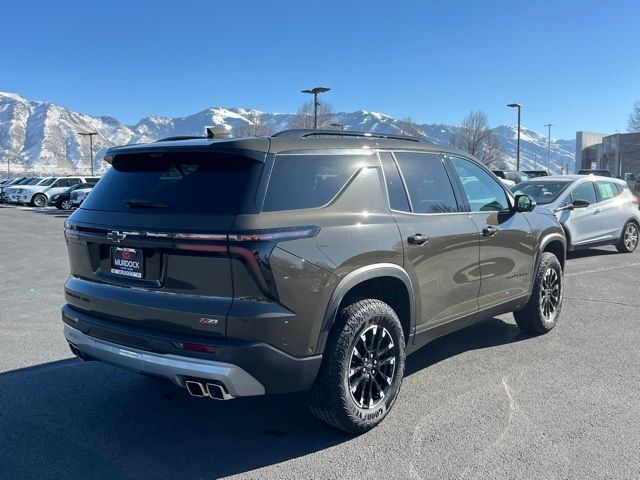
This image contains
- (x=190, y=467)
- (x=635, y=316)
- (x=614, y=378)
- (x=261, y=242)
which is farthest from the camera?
(x=635, y=316)

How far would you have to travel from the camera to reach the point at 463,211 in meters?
4.64

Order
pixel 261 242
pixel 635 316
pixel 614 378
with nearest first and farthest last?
pixel 261 242
pixel 614 378
pixel 635 316

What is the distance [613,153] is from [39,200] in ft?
160

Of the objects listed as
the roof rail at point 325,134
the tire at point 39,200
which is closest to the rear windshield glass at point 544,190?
the roof rail at point 325,134

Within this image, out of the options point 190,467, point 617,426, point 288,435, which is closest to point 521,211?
point 617,426

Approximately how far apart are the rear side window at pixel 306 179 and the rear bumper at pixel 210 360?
79cm

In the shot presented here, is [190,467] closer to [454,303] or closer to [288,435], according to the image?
[288,435]

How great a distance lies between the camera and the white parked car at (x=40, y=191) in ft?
110

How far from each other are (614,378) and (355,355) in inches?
94.0

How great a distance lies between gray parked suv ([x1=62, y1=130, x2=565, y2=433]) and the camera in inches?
121

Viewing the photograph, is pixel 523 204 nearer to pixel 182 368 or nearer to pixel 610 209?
pixel 182 368

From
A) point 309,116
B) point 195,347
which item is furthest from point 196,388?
point 309,116

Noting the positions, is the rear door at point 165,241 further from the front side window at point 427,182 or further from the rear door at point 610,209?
the rear door at point 610,209

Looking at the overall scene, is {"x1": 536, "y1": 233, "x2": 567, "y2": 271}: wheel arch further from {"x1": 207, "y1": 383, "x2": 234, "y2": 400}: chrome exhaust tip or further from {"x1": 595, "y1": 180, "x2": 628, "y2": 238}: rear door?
{"x1": 595, "y1": 180, "x2": 628, "y2": 238}: rear door
